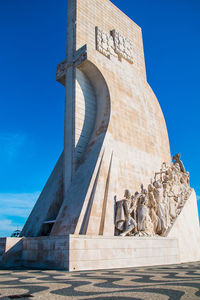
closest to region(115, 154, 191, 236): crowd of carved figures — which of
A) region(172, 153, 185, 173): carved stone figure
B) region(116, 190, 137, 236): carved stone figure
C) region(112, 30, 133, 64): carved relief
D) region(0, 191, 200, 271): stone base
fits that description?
region(116, 190, 137, 236): carved stone figure

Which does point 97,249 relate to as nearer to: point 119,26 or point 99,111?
point 99,111

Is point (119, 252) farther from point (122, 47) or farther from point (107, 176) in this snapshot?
point (122, 47)

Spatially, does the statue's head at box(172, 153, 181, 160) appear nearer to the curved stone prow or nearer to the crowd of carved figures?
the crowd of carved figures

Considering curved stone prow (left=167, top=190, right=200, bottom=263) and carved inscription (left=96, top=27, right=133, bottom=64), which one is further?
carved inscription (left=96, top=27, right=133, bottom=64)

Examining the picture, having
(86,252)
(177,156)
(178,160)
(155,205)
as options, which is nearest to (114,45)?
(177,156)

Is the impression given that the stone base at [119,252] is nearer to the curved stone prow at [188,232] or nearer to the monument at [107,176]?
the monument at [107,176]

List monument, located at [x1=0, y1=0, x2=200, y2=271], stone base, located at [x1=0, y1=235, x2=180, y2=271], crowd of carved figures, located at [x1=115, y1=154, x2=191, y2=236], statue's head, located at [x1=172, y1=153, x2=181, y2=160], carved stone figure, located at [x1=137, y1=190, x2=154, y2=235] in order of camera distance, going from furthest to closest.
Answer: statue's head, located at [x1=172, y1=153, x2=181, y2=160] → carved stone figure, located at [x1=137, y1=190, x2=154, y2=235] → crowd of carved figures, located at [x1=115, y1=154, x2=191, y2=236] → monument, located at [x1=0, y1=0, x2=200, y2=271] → stone base, located at [x1=0, y1=235, x2=180, y2=271]

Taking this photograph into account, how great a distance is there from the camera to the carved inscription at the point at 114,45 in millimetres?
10602

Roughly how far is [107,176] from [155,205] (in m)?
1.90

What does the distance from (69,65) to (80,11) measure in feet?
7.89

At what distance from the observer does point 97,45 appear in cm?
1043

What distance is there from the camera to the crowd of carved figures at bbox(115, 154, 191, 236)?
24.3 feet

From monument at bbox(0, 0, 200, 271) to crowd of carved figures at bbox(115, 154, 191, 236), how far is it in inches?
1.1

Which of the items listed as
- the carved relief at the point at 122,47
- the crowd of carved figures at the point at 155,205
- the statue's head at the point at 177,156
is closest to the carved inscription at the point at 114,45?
the carved relief at the point at 122,47
